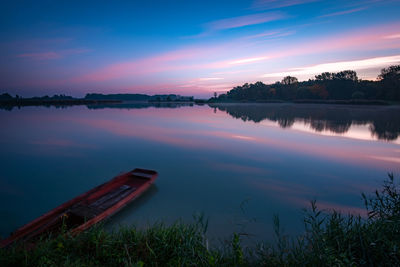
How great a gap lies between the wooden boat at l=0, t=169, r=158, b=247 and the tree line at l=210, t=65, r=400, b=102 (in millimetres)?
69849

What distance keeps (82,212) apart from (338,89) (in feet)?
277

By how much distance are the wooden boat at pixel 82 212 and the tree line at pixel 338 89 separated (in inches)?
2750

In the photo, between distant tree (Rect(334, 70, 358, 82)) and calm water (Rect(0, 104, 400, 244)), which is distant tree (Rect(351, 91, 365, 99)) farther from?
calm water (Rect(0, 104, 400, 244))

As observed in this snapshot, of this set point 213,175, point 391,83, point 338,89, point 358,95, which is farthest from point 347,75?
point 213,175

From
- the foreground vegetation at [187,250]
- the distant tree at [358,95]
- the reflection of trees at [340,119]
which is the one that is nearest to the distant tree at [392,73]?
the distant tree at [358,95]

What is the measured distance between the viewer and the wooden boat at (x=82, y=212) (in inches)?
160

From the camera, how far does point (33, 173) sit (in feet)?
27.7

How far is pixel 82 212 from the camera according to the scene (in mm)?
4809

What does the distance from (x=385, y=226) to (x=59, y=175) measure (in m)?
10.7

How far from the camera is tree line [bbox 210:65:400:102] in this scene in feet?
170

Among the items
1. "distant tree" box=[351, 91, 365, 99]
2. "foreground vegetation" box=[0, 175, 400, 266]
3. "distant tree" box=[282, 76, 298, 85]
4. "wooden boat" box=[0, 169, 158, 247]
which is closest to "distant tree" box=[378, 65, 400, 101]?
"distant tree" box=[351, 91, 365, 99]

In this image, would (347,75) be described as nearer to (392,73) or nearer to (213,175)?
(392,73)

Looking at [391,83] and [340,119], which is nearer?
[340,119]

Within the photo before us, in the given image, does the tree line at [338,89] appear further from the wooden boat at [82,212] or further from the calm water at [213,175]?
the wooden boat at [82,212]
